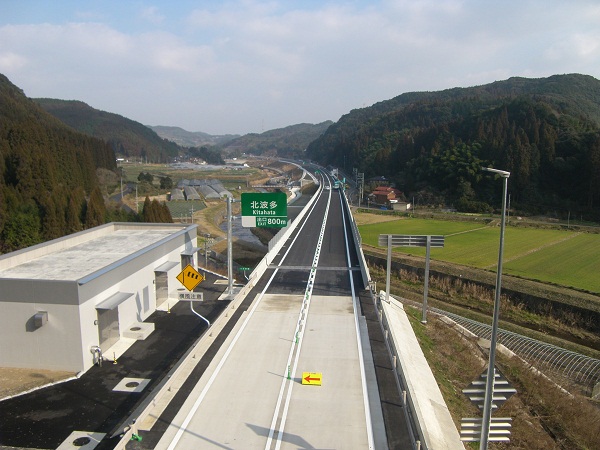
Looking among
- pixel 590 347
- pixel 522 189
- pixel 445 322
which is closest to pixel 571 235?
pixel 522 189

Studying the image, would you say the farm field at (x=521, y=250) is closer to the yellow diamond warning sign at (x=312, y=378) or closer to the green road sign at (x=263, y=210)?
the green road sign at (x=263, y=210)

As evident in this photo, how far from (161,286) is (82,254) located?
9.77 feet

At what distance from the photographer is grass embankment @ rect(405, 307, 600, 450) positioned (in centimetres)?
1287

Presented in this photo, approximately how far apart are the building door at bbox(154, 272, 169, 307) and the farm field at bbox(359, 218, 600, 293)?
2225 centimetres

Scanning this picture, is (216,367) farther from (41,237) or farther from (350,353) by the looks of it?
(41,237)

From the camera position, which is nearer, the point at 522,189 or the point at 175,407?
the point at 175,407

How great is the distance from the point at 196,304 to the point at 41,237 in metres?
20.2

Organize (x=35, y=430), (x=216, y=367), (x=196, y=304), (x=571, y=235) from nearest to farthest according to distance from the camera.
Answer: (x=35, y=430) → (x=216, y=367) → (x=196, y=304) → (x=571, y=235)

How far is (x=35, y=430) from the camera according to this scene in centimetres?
915

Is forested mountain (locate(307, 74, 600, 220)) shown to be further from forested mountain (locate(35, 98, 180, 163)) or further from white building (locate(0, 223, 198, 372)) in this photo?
forested mountain (locate(35, 98, 180, 163))

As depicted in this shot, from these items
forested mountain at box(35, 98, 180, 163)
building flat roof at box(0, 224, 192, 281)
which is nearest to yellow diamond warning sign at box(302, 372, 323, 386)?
building flat roof at box(0, 224, 192, 281)

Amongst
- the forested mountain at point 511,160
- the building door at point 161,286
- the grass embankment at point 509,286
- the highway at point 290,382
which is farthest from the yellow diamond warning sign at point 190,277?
the forested mountain at point 511,160

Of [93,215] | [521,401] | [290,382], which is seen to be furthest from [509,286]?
[93,215]

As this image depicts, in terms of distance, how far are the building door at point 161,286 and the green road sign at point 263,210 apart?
12.3ft
